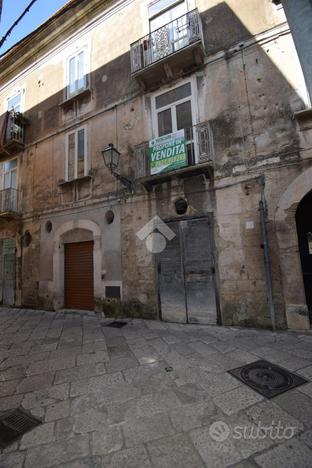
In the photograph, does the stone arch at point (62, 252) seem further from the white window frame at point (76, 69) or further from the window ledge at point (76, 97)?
the white window frame at point (76, 69)

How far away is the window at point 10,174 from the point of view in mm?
10867

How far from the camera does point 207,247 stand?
6.14 m

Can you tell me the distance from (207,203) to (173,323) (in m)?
3.26

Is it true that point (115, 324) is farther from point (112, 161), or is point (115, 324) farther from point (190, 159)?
point (190, 159)

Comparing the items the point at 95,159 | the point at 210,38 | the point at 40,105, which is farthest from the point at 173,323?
the point at 40,105

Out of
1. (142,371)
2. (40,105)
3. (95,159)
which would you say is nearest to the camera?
(142,371)

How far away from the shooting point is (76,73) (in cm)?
930

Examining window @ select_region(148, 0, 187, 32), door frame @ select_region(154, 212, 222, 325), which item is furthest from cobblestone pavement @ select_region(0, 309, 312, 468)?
window @ select_region(148, 0, 187, 32)

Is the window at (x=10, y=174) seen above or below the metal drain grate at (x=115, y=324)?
above

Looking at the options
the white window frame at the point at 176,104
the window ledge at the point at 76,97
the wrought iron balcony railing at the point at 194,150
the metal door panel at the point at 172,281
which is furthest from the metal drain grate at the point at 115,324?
the window ledge at the point at 76,97

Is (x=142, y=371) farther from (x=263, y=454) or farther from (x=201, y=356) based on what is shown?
(x=263, y=454)

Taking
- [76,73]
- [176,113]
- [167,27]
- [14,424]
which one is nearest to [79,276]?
[14,424]

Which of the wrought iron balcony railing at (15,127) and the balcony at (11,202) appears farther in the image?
the wrought iron balcony railing at (15,127)

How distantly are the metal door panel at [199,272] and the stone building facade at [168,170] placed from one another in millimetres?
28
